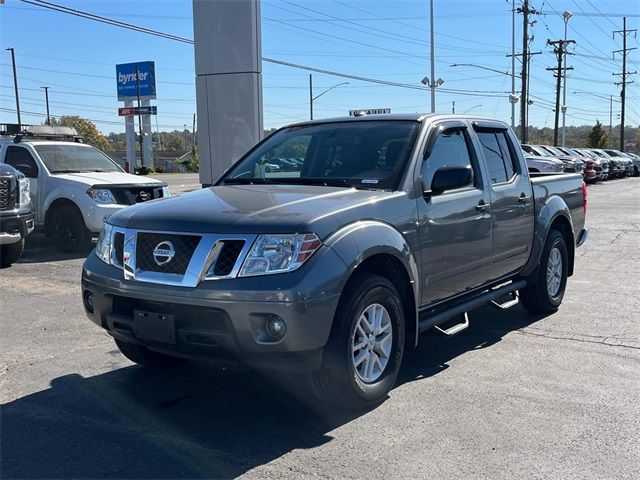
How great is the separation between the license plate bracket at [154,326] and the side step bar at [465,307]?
1.78 m

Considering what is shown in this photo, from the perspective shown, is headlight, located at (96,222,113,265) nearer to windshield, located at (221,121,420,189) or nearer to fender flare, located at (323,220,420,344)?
windshield, located at (221,121,420,189)

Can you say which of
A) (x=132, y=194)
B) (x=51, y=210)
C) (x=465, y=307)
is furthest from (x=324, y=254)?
(x=51, y=210)

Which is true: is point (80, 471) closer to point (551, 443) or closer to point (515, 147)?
point (551, 443)

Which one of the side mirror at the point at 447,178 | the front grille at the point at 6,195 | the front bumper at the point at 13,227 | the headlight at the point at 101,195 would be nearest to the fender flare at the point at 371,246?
the side mirror at the point at 447,178

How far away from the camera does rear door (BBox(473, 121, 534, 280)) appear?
18.8ft

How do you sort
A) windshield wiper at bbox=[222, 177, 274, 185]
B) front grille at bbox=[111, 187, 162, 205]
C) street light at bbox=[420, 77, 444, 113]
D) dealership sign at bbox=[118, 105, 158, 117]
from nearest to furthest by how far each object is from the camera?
1. windshield wiper at bbox=[222, 177, 274, 185]
2. front grille at bbox=[111, 187, 162, 205]
3. street light at bbox=[420, 77, 444, 113]
4. dealership sign at bbox=[118, 105, 158, 117]

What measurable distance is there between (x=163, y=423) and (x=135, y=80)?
65.1m

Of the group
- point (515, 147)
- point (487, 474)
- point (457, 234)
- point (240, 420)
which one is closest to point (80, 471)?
point (240, 420)

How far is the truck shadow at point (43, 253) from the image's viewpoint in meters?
10.3

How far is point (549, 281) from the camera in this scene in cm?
682

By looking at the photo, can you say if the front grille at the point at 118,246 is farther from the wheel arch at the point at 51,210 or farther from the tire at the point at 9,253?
the wheel arch at the point at 51,210

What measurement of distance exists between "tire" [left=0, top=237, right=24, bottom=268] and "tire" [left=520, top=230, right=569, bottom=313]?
672 cm

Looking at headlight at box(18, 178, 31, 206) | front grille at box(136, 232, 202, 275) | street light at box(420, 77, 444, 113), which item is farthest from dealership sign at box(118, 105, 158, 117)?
front grille at box(136, 232, 202, 275)

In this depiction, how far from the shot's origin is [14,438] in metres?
3.86
